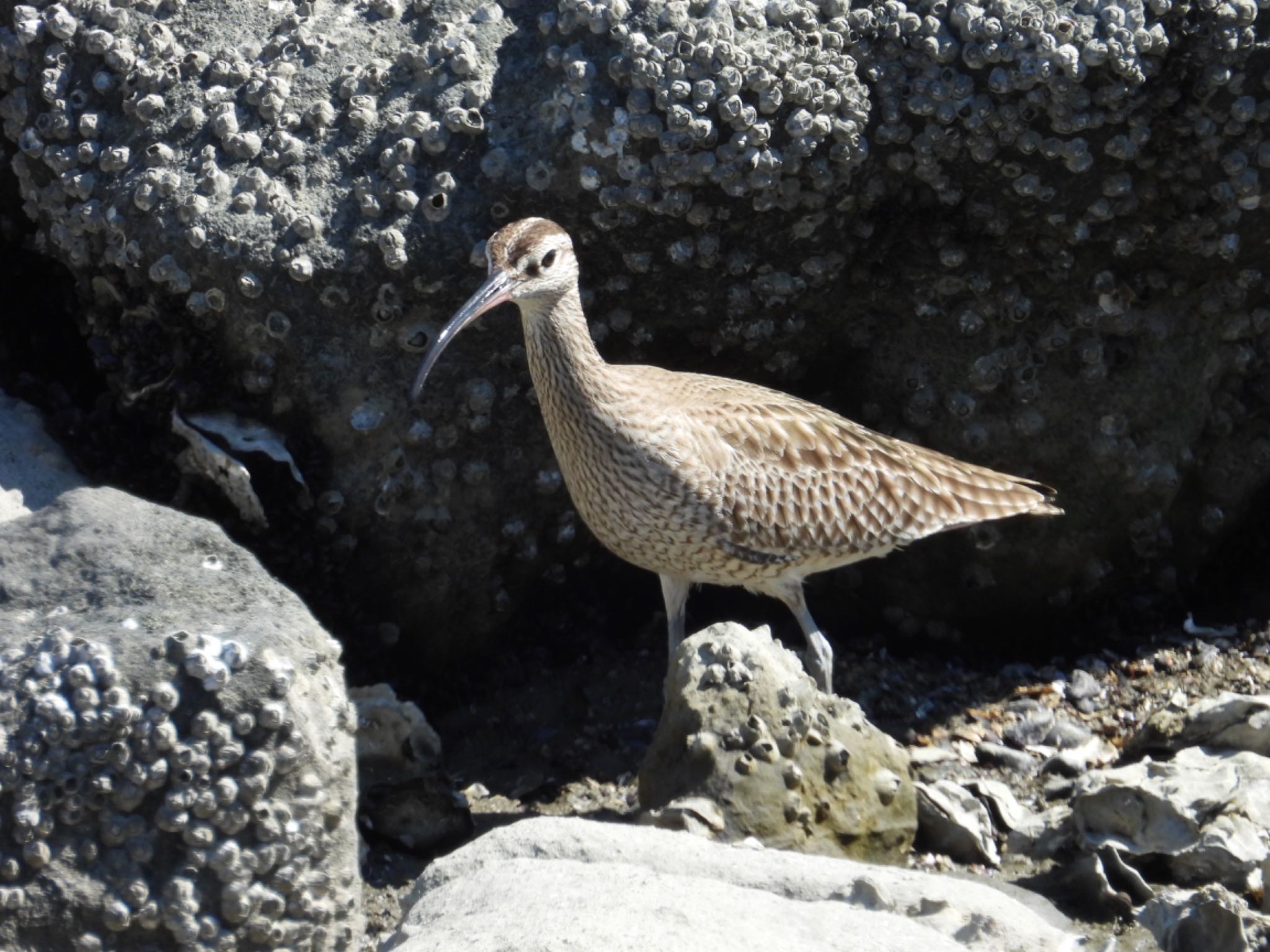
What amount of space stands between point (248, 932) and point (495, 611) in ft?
7.64

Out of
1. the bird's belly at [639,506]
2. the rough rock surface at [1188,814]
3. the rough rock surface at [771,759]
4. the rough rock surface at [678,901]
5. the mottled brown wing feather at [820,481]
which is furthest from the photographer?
the mottled brown wing feather at [820,481]

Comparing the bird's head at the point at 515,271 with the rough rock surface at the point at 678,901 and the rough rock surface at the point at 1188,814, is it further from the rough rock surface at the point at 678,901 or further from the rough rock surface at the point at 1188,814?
the rough rock surface at the point at 1188,814

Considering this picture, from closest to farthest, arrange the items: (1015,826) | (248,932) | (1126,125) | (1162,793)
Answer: (248,932), (1162,793), (1015,826), (1126,125)

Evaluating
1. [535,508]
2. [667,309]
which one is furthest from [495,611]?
[667,309]

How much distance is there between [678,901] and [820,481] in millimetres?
2634

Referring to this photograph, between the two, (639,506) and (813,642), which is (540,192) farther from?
(813,642)

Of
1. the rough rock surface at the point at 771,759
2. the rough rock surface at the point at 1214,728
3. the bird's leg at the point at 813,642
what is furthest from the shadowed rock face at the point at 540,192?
the rough rock surface at the point at 1214,728

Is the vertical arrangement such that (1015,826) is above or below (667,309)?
below

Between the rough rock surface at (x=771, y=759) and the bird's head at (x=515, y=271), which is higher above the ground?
the bird's head at (x=515, y=271)

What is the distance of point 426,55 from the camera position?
6.04 metres

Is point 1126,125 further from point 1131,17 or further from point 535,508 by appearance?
point 535,508

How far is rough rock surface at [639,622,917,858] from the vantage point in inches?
206

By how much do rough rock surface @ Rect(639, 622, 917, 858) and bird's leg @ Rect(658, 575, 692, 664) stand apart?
2.75ft

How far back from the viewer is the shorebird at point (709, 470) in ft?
19.4
